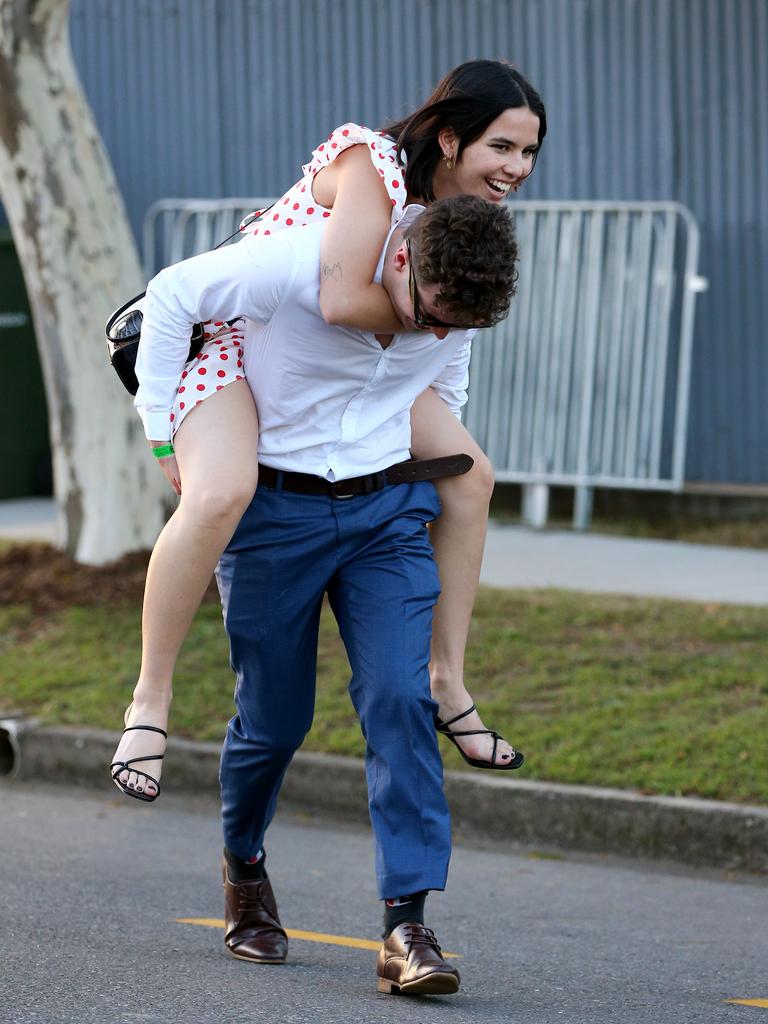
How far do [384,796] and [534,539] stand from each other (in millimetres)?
7050

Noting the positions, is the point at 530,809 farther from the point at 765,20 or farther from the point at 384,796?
the point at 765,20

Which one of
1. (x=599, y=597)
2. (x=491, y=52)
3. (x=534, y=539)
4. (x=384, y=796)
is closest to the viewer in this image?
(x=384, y=796)

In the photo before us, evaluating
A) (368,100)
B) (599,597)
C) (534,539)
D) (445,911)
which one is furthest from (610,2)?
(445,911)

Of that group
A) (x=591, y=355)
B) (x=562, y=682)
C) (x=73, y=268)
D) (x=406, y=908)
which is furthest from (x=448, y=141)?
(x=591, y=355)

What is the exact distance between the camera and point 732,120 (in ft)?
37.6

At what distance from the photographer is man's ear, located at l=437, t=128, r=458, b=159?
13.8ft

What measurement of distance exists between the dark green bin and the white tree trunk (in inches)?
135

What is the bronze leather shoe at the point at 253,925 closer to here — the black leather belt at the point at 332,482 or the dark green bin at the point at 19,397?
the black leather belt at the point at 332,482

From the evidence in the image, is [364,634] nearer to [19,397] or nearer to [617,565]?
[617,565]

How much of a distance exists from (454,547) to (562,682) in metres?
3.25

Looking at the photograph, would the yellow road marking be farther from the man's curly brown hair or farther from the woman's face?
the woman's face

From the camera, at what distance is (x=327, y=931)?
535 centimetres

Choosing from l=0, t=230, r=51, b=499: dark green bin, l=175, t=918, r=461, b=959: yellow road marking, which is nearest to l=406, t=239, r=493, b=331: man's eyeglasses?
l=175, t=918, r=461, b=959: yellow road marking

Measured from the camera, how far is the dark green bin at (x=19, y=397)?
1324cm
